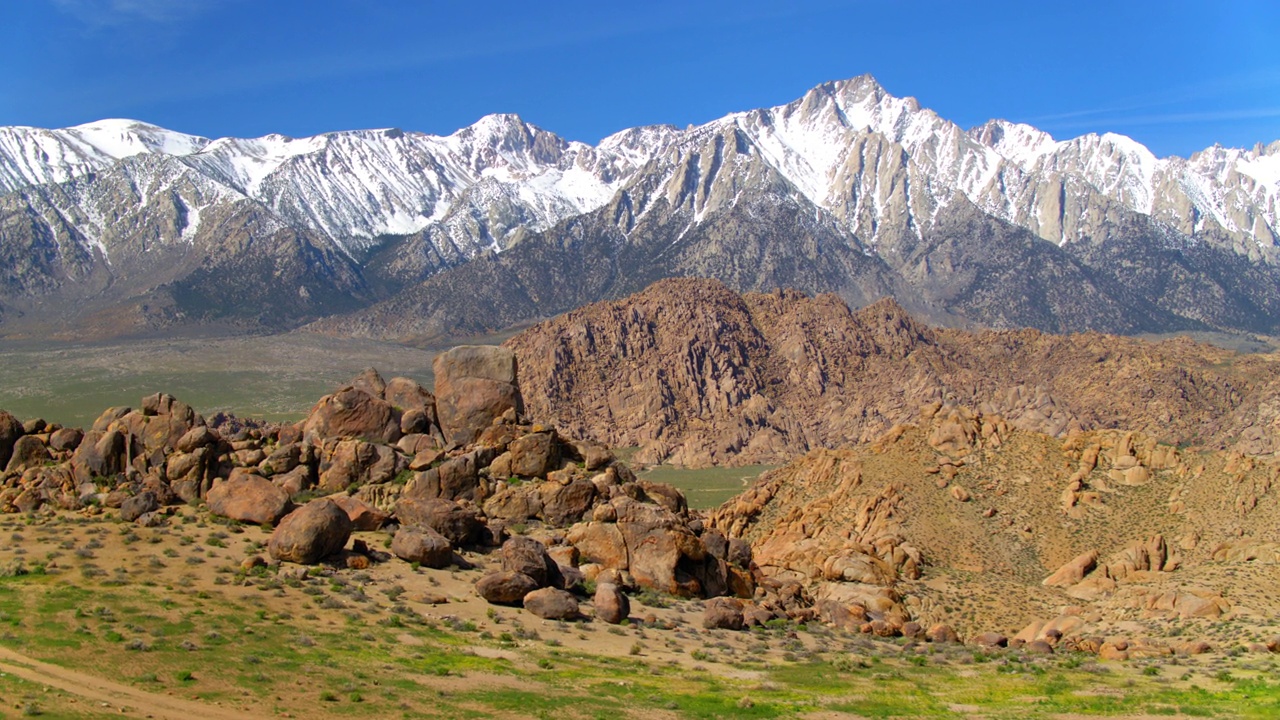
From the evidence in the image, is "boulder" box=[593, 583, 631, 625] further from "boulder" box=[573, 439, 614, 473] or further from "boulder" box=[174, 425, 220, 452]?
"boulder" box=[174, 425, 220, 452]

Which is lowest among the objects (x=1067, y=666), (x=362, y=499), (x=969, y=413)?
(x=1067, y=666)

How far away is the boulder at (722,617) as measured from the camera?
4900 cm

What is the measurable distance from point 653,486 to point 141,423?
26633 millimetres

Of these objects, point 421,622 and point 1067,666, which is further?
point 1067,666

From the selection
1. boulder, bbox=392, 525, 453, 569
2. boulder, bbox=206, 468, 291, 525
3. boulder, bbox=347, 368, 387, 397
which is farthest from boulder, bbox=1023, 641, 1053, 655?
boulder, bbox=347, 368, 387, 397

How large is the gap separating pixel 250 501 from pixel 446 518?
862 cm

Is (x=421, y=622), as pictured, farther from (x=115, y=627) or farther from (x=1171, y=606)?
(x=1171, y=606)

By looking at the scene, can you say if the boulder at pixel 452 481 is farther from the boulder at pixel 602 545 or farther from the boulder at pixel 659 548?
the boulder at pixel 659 548

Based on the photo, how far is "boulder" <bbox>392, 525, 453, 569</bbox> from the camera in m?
49.2

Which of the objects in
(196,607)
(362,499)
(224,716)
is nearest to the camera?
(224,716)

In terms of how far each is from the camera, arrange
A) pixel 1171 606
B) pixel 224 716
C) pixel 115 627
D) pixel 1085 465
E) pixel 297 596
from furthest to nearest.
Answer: pixel 1085 465
pixel 1171 606
pixel 297 596
pixel 115 627
pixel 224 716

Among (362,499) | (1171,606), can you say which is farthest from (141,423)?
(1171,606)

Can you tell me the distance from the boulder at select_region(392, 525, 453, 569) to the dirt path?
1745cm

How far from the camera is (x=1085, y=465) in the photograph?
3656 inches
